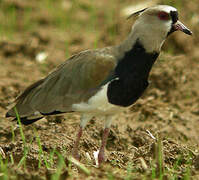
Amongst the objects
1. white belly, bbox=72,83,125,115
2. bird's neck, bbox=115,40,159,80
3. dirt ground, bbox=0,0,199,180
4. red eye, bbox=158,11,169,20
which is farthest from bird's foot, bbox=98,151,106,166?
red eye, bbox=158,11,169,20

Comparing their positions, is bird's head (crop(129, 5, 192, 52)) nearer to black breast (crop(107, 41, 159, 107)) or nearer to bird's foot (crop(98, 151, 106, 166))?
black breast (crop(107, 41, 159, 107))

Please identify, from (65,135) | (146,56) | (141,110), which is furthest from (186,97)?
(146,56)

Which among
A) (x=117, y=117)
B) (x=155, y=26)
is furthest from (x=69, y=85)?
(x=117, y=117)

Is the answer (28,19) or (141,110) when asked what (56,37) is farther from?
(141,110)

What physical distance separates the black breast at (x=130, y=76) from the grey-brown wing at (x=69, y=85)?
0.10m

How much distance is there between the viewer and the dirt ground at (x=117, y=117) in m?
4.54

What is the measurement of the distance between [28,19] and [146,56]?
4.62 meters

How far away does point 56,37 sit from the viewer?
26.7ft

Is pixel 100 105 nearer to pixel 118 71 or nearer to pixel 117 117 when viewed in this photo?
pixel 118 71

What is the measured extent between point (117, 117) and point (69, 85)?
1.55 m

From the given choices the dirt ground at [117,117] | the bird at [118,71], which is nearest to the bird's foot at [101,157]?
the dirt ground at [117,117]

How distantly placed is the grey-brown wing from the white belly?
0.06m

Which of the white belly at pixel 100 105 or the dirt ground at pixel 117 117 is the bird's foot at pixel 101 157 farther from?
the white belly at pixel 100 105

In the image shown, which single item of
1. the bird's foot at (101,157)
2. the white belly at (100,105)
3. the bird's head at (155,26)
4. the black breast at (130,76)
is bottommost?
the bird's foot at (101,157)
